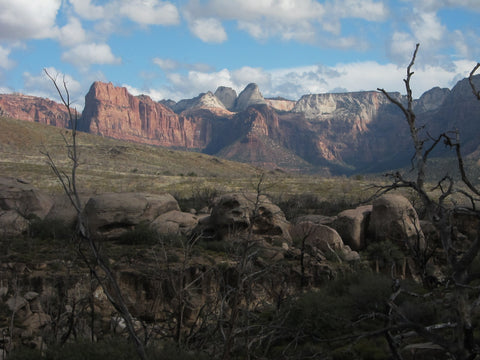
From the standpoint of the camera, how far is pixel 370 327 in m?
10.8

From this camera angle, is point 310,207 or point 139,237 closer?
point 139,237

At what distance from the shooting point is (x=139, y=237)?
19188mm

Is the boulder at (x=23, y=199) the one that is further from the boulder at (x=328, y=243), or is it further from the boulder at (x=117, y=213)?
the boulder at (x=328, y=243)

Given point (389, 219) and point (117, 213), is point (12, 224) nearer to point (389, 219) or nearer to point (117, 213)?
point (117, 213)

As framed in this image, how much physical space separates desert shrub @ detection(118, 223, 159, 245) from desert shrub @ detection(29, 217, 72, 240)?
7.84 ft

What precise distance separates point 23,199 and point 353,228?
56.7 ft

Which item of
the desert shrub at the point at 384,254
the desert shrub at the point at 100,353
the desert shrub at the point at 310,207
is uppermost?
the desert shrub at the point at 100,353

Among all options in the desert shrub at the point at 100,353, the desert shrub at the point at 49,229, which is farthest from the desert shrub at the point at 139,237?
the desert shrub at the point at 100,353

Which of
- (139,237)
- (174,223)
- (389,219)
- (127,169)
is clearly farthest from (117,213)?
(127,169)

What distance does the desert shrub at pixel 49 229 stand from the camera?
19328mm

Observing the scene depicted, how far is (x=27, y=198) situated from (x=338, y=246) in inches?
652

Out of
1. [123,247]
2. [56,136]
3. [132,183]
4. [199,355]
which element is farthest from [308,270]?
[56,136]

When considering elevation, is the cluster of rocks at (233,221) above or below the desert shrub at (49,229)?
above

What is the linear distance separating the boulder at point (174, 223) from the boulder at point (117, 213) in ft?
2.17
